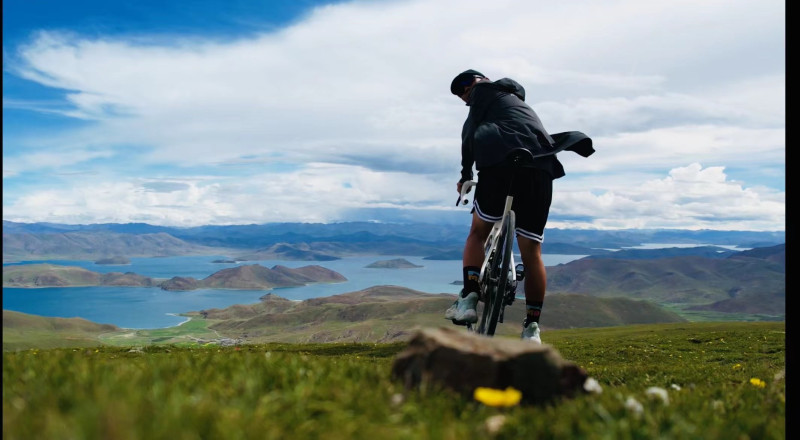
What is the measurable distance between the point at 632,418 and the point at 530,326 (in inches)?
175

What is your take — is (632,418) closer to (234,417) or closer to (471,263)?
(234,417)

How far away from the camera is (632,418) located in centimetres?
365

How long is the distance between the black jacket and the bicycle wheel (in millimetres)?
858

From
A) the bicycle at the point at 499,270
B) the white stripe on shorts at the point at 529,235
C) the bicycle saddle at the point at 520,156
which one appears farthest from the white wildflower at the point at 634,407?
the bicycle saddle at the point at 520,156

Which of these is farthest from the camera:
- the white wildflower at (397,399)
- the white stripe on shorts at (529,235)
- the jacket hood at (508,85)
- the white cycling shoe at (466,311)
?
the jacket hood at (508,85)

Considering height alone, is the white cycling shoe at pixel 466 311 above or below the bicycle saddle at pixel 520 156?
below

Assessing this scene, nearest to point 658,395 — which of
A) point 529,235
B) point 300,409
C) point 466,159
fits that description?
point 300,409

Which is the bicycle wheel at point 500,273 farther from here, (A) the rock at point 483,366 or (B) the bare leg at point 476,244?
(A) the rock at point 483,366

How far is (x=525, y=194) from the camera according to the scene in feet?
24.8

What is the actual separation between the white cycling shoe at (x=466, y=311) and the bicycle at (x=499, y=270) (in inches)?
5.8

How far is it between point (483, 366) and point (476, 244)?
421cm

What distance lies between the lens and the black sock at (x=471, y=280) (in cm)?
805

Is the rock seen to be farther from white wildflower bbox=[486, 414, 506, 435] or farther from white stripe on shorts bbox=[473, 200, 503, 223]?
white stripe on shorts bbox=[473, 200, 503, 223]

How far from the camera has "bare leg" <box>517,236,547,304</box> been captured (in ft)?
25.4
